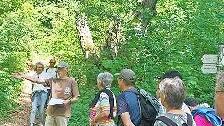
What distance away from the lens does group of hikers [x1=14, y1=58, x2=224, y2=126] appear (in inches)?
159

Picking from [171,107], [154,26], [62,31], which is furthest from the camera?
[62,31]

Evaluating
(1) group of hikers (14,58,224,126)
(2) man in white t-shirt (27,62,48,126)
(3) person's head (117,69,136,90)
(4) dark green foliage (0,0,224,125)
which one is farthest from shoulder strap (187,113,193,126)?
(2) man in white t-shirt (27,62,48,126)

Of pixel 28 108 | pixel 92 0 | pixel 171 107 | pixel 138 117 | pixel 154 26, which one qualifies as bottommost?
pixel 28 108

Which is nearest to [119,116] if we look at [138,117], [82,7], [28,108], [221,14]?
[138,117]

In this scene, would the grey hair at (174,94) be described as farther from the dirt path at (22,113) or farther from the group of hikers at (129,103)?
the dirt path at (22,113)

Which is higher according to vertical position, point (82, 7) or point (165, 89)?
point (82, 7)

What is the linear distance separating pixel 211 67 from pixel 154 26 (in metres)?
5.01

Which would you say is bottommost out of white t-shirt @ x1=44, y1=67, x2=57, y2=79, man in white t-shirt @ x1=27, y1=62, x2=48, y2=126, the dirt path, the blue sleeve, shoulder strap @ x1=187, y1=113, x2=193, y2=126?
the dirt path

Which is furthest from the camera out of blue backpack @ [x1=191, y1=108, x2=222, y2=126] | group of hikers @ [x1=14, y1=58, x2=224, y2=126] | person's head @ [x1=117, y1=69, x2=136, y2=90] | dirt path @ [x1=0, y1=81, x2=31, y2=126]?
dirt path @ [x1=0, y1=81, x2=31, y2=126]

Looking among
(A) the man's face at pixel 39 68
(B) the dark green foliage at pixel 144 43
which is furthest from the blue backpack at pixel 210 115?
(A) the man's face at pixel 39 68

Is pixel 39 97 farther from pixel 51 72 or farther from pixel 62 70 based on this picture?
pixel 62 70

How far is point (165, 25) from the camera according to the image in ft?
42.3

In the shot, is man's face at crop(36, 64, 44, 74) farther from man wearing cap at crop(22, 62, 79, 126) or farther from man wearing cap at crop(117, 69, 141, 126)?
man wearing cap at crop(117, 69, 141, 126)

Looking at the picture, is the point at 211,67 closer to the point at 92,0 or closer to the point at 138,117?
the point at 138,117
